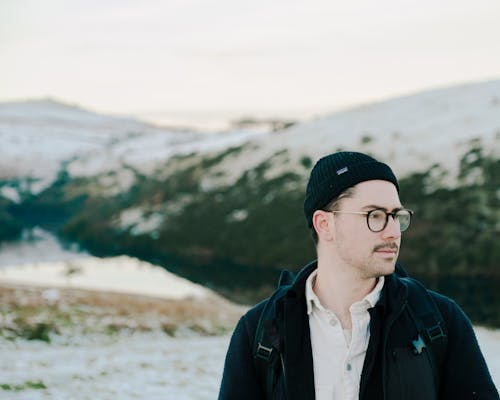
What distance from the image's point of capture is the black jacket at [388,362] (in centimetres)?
358

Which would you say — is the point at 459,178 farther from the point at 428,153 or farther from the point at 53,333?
the point at 53,333

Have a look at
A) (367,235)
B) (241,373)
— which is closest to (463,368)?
(367,235)

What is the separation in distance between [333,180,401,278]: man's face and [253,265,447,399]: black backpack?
28 cm

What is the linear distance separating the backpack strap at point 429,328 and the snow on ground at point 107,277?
113 ft

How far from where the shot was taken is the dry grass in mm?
22188

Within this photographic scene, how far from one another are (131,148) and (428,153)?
97.6 meters

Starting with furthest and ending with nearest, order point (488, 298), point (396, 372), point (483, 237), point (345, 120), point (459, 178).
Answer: point (345, 120)
point (459, 178)
point (483, 237)
point (488, 298)
point (396, 372)

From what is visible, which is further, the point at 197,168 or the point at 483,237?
the point at 197,168

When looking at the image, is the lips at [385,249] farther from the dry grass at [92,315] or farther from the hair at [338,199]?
the dry grass at [92,315]

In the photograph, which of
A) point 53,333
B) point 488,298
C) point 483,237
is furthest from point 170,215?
point 53,333

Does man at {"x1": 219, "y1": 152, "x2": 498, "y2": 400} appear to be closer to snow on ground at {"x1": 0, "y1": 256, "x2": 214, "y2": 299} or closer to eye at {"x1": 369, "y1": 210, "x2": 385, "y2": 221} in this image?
eye at {"x1": 369, "y1": 210, "x2": 385, "y2": 221}

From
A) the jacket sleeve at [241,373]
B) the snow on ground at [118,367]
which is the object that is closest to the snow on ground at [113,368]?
the snow on ground at [118,367]

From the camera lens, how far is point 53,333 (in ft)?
70.7

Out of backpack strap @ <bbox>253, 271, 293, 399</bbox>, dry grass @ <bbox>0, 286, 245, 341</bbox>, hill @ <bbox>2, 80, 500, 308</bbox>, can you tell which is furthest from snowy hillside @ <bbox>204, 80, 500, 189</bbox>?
backpack strap @ <bbox>253, 271, 293, 399</bbox>
